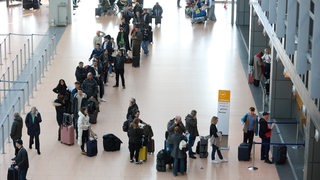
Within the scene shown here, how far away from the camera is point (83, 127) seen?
24.1m

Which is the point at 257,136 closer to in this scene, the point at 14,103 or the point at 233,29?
the point at 14,103

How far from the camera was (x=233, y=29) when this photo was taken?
148 ft

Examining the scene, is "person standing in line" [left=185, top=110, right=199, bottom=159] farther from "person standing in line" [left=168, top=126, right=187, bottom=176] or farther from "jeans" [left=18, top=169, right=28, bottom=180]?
"jeans" [left=18, top=169, right=28, bottom=180]

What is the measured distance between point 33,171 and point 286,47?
7561 millimetres

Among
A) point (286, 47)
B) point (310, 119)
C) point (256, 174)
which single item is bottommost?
point (256, 174)

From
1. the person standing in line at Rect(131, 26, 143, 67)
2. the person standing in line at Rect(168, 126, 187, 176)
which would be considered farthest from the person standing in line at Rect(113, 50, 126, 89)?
the person standing in line at Rect(168, 126, 187, 176)

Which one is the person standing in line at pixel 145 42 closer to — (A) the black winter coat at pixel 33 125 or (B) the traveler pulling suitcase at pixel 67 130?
(B) the traveler pulling suitcase at pixel 67 130

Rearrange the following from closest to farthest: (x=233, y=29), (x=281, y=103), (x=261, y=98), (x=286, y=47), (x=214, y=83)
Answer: (x=286, y=47)
(x=281, y=103)
(x=261, y=98)
(x=214, y=83)
(x=233, y=29)

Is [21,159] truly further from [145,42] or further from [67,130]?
[145,42]

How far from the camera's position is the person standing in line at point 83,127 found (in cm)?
2408

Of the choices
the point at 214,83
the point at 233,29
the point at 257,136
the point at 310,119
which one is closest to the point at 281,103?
the point at 257,136

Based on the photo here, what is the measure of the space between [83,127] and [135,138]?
1639 millimetres

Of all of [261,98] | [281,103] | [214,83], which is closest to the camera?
[281,103]

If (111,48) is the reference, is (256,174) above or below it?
below
